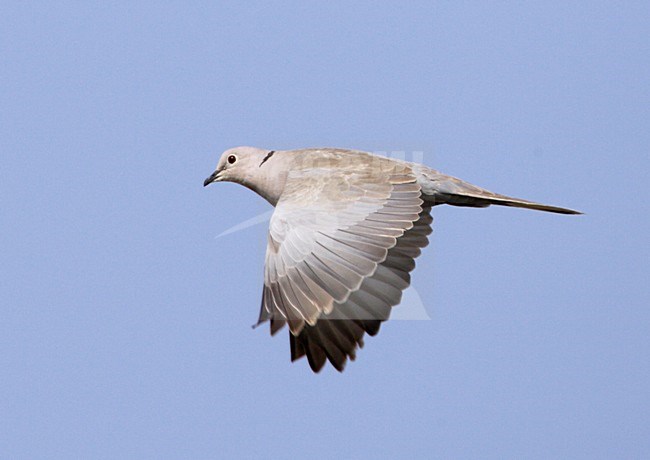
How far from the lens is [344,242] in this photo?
6.84 meters

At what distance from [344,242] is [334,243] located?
0.21 ft

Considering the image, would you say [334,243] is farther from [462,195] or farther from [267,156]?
[267,156]

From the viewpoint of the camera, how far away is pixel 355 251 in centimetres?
678

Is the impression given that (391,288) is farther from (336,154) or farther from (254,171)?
(254,171)

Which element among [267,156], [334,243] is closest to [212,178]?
[267,156]

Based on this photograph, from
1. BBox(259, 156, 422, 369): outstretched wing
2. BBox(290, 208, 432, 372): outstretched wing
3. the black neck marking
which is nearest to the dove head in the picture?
the black neck marking

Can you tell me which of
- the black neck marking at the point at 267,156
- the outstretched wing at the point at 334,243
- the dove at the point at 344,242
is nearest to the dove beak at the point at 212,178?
the black neck marking at the point at 267,156

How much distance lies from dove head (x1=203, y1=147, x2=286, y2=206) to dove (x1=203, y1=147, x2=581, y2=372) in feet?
1.17

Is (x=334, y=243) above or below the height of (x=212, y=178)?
below

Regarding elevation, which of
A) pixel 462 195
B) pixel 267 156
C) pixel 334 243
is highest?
pixel 267 156

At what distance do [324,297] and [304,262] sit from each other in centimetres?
29

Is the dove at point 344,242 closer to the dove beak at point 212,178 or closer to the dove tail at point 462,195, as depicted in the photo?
the dove tail at point 462,195

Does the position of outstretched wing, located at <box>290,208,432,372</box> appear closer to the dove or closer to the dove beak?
the dove

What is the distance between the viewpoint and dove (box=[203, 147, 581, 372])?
673 centimetres
